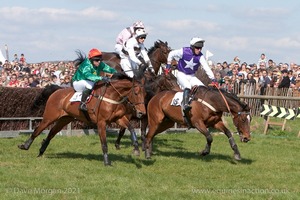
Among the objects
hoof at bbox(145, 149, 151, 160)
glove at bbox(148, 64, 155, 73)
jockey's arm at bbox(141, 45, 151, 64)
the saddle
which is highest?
jockey's arm at bbox(141, 45, 151, 64)

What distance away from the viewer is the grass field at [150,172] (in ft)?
28.9

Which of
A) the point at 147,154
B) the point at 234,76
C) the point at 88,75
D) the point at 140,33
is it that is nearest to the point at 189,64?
the point at 140,33

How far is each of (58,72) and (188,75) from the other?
1109cm

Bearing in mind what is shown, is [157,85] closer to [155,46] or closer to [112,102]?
[155,46]

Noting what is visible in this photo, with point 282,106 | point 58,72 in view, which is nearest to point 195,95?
point 282,106

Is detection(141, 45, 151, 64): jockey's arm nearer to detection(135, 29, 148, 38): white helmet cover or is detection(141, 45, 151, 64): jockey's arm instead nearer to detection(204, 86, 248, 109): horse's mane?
detection(135, 29, 148, 38): white helmet cover

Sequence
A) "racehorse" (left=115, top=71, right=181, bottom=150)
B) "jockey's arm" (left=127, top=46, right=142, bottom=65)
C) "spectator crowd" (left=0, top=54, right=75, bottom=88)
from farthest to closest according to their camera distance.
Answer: "spectator crowd" (left=0, top=54, right=75, bottom=88)
"racehorse" (left=115, top=71, right=181, bottom=150)
"jockey's arm" (left=127, top=46, right=142, bottom=65)

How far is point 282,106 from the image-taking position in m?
21.0

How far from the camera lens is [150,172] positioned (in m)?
→ 10.8

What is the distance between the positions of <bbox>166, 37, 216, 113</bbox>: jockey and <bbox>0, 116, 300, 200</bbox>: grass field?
1505mm

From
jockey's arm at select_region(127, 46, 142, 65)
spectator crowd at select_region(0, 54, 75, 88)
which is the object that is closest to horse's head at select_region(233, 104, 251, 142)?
jockey's arm at select_region(127, 46, 142, 65)

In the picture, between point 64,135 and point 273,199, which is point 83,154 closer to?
point 64,135

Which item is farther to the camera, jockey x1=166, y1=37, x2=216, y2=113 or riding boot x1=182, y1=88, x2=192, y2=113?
jockey x1=166, y1=37, x2=216, y2=113

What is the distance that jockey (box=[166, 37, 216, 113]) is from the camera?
12.7m
